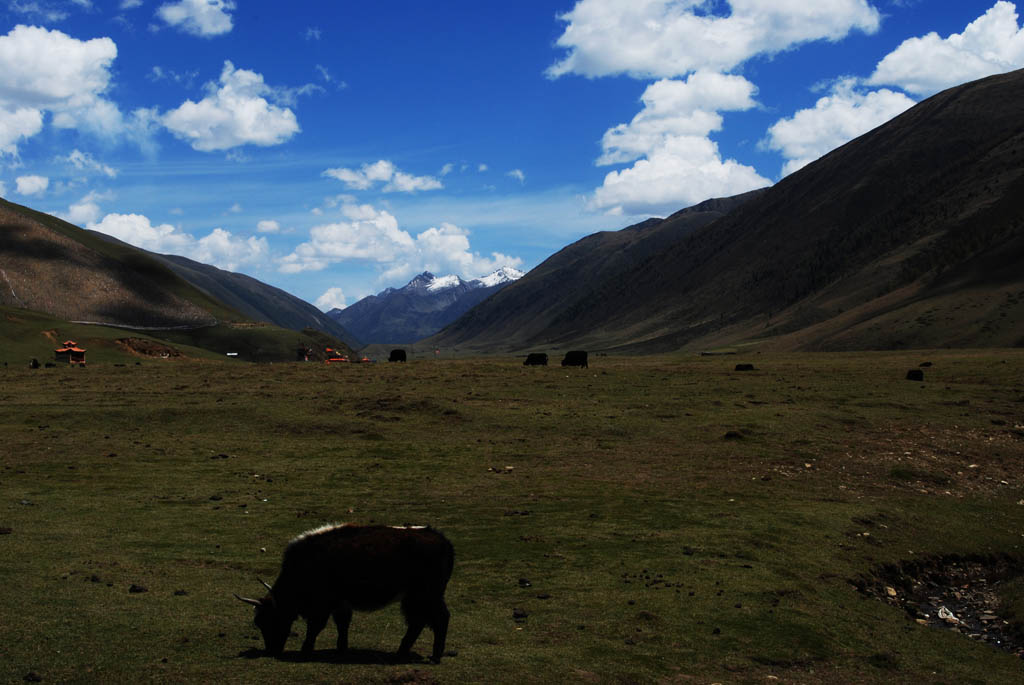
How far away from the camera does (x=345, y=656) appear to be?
11148mm

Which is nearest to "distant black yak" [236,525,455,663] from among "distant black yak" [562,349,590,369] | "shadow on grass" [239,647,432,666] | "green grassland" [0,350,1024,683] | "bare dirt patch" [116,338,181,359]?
"shadow on grass" [239,647,432,666]

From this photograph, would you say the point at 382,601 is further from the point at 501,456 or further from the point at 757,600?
the point at 501,456

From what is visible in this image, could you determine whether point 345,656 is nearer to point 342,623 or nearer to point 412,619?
point 342,623

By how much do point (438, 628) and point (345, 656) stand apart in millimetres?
1335

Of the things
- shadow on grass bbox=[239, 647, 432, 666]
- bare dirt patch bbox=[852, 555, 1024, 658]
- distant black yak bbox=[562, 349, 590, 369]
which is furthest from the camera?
distant black yak bbox=[562, 349, 590, 369]

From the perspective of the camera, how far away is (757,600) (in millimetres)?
16125

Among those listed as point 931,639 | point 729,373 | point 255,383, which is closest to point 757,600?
point 931,639

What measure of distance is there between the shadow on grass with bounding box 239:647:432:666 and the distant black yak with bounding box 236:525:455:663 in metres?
0.11

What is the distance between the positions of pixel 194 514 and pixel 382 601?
12262mm

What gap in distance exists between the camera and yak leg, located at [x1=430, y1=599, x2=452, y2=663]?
11.1 meters

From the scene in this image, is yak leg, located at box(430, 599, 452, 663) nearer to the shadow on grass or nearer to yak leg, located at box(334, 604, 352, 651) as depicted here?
the shadow on grass

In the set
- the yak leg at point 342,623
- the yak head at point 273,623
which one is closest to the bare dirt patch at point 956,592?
the yak leg at point 342,623

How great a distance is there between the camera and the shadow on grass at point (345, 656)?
11.0 m

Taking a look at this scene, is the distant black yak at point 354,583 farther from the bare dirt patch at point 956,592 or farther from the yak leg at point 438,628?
the bare dirt patch at point 956,592
